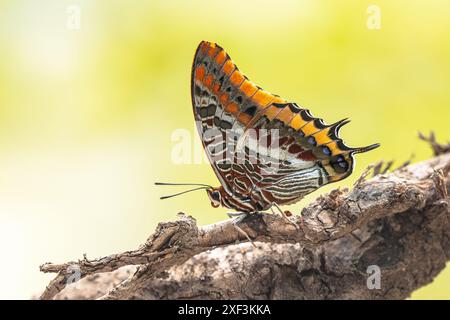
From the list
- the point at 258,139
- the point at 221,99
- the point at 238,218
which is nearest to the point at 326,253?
the point at 238,218

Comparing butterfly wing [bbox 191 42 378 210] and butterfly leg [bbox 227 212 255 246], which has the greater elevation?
butterfly wing [bbox 191 42 378 210]

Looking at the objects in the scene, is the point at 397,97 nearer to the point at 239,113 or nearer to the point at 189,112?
the point at 189,112

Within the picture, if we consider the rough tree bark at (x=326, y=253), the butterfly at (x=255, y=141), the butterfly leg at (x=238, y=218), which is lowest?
the rough tree bark at (x=326, y=253)

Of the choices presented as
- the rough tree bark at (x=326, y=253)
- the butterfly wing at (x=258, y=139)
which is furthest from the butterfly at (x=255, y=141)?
the rough tree bark at (x=326, y=253)

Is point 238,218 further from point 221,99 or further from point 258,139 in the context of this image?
point 221,99

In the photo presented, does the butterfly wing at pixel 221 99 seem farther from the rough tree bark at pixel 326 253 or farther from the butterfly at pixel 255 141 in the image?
the rough tree bark at pixel 326 253

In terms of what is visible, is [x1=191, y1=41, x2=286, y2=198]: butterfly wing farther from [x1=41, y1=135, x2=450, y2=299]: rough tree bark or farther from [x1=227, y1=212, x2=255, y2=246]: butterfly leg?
[x1=41, y1=135, x2=450, y2=299]: rough tree bark

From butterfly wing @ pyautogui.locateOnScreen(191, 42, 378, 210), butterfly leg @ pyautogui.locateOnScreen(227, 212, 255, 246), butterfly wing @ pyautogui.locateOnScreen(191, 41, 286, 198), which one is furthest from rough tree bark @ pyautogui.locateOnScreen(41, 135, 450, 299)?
butterfly wing @ pyautogui.locateOnScreen(191, 41, 286, 198)

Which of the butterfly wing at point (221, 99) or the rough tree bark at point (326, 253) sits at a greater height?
the butterfly wing at point (221, 99)
